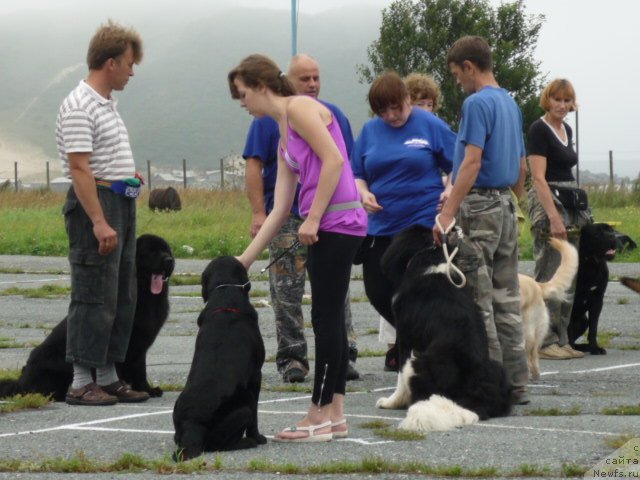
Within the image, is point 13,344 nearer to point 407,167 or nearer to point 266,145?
point 266,145

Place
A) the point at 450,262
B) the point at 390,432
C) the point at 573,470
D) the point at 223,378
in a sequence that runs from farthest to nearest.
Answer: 1. the point at 450,262
2. the point at 390,432
3. the point at 223,378
4. the point at 573,470

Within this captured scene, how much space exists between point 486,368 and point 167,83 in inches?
6860

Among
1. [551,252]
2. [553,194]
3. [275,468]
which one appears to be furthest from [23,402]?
[553,194]

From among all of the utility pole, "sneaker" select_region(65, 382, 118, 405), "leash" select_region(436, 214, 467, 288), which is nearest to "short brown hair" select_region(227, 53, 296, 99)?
"leash" select_region(436, 214, 467, 288)

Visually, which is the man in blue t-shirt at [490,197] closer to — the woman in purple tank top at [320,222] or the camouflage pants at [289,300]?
the woman in purple tank top at [320,222]

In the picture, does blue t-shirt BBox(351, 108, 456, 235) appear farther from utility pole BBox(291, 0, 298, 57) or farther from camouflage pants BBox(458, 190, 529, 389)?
utility pole BBox(291, 0, 298, 57)

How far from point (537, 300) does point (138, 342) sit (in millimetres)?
2840

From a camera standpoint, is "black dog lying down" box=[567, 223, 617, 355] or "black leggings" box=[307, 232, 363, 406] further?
"black dog lying down" box=[567, 223, 617, 355]

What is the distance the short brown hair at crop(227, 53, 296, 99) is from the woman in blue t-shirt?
6.44 ft

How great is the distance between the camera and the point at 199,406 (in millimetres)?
5633

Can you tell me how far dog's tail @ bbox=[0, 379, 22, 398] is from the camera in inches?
298

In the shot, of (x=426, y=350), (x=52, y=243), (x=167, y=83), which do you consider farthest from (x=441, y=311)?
(x=167, y=83)

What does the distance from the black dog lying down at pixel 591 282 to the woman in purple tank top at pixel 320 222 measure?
4.46m

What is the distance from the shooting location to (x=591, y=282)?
1017 centimetres
